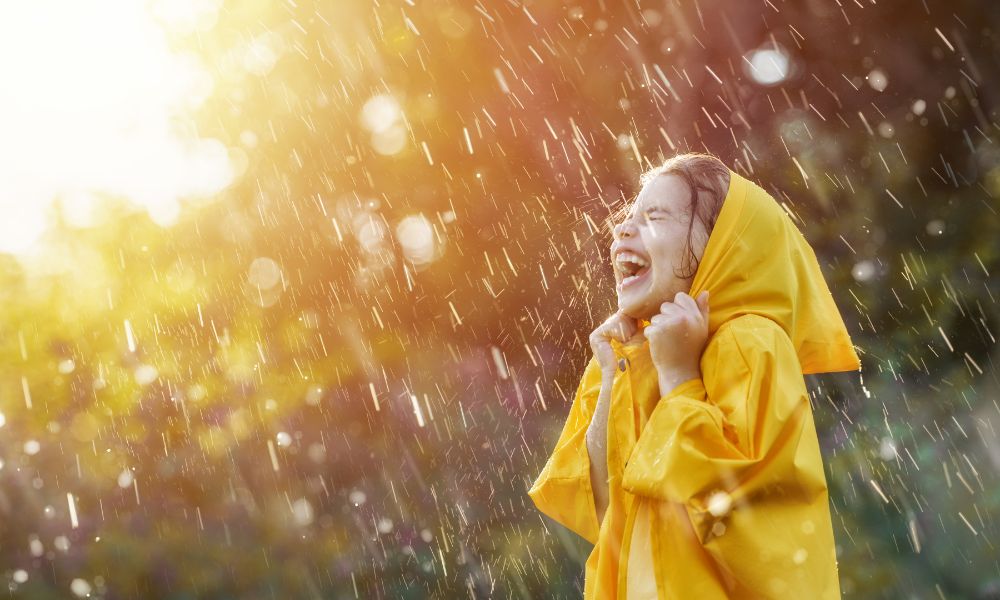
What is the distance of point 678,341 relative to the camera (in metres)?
1.83

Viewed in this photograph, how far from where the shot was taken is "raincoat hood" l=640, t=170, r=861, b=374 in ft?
A: 6.23

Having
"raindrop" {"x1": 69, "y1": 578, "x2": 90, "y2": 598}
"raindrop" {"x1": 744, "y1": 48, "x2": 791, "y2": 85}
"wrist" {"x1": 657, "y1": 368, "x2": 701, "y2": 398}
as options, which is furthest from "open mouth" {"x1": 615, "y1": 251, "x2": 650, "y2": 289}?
"raindrop" {"x1": 69, "y1": 578, "x2": 90, "y2": 598}

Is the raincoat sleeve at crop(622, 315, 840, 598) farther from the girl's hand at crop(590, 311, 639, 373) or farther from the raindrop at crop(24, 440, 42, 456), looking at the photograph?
the raindrop at crop(24, 440, 42, 456)

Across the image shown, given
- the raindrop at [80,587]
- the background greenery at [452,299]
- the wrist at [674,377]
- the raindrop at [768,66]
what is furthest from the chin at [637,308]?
the raindrop at [80,587]

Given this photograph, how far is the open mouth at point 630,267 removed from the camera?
2.05 meters

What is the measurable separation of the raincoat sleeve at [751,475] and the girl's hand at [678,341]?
0.11 meters

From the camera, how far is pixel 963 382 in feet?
17.3

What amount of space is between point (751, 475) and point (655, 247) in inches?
25.5

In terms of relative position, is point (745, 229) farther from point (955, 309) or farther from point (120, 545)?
point (120, 545)

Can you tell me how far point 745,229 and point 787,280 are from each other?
166mm

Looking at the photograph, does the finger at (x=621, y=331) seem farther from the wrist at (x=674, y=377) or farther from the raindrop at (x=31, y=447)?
the raindrop at (x=31, y=447)

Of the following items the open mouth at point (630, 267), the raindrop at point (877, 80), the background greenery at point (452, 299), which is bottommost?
the background greenery at point (452, 299)

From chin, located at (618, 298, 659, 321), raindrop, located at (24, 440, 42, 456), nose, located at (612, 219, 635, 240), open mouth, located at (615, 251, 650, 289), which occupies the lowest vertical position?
raindrop, located at (24, 440, 42, 456)

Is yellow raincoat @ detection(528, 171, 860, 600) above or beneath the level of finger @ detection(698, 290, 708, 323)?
beneath
